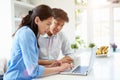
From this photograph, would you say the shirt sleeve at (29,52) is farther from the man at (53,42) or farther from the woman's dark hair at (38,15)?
the man at (53,42)

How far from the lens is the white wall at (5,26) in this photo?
3137 mm

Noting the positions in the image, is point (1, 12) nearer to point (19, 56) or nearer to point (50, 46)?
point (50, 46)

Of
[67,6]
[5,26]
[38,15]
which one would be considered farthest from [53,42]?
[67,6]

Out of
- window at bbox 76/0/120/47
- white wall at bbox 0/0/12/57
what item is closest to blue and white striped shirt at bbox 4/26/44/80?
white wall at bbox 0/0/12/57

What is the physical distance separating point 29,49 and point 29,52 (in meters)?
0.02

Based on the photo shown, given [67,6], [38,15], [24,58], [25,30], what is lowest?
[24,58]

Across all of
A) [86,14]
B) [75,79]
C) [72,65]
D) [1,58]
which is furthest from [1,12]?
[86,14]

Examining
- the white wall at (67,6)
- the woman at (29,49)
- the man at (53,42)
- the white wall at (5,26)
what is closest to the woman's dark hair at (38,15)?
the woman at (29,49)

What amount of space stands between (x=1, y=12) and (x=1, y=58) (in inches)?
29.4

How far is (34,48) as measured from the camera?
1.31m

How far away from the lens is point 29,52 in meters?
1.28

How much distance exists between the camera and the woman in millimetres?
1275

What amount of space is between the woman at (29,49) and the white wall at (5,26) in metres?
1.82

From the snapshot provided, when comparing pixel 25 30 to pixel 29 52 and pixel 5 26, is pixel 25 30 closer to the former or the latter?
pixel 29 52
